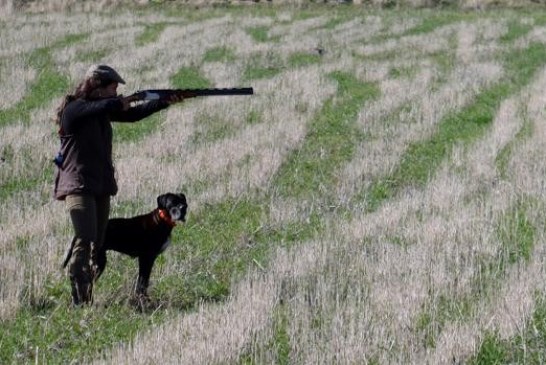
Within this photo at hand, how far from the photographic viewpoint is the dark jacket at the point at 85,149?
7711 mm

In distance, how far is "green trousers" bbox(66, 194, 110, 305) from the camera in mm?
7750

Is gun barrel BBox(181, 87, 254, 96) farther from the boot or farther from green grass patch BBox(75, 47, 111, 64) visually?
green grass patch BBox(75, 47, 111, 64)

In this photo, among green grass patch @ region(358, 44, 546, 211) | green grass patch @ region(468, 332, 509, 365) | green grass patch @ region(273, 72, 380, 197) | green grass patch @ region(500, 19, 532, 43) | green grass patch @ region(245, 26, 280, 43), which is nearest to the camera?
green grass patch @ region(468, 332, 509, 365)

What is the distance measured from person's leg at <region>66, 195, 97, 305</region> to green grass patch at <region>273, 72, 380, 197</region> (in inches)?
172

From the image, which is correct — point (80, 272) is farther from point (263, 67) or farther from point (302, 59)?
point (302, 59)

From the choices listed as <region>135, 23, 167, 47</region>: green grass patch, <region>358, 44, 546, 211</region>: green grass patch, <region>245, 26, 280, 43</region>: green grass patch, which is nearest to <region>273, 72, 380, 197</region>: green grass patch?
<region>358, 44, 546, 211</region>: green grass patch

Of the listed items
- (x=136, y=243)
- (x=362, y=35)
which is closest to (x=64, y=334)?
(x=136, y=243)

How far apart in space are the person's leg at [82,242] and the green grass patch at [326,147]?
437 cm

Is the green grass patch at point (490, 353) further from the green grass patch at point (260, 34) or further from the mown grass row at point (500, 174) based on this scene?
the green grass patch at point (260, 34)

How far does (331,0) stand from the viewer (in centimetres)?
3872

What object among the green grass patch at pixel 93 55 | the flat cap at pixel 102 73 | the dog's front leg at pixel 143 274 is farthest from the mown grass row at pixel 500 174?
the green grass patch at pixel 93 55

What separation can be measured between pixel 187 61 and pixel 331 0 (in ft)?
52.3

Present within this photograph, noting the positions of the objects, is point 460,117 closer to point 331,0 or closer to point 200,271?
point 200,271

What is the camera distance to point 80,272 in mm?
7832
